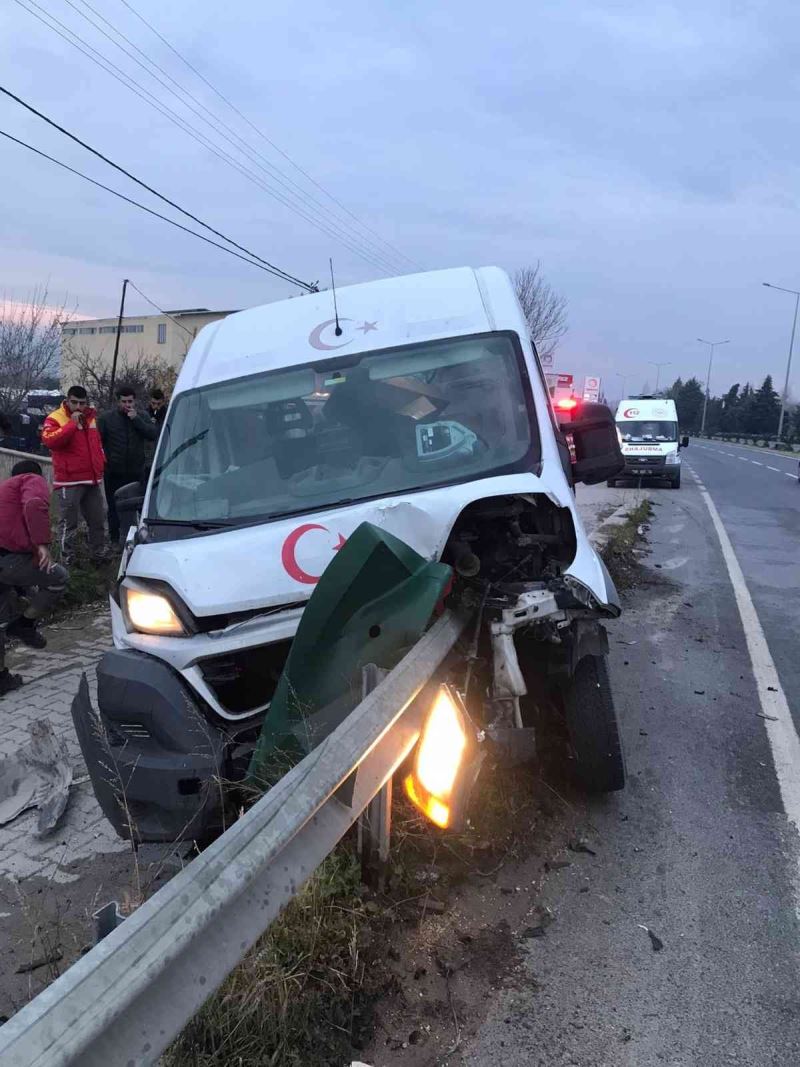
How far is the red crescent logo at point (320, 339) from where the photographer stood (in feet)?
14.5

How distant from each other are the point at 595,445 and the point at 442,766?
2413 mm

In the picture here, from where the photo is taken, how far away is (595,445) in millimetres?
4508

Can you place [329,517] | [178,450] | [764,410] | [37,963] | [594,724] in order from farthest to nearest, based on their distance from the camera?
[764,410]
[178,450]
[594,724]
[329,517]
[37,963]

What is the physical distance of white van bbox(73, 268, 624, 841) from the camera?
3.15 meters

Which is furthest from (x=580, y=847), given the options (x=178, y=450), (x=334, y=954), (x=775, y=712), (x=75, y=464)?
(x=75, y=464)

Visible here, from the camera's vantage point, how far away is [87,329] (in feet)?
149

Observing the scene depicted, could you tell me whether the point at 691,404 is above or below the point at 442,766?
below

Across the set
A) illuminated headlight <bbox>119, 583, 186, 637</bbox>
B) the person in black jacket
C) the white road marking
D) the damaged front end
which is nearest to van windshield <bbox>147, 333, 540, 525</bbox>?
the damaged front end

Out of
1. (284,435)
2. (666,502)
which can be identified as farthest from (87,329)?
(284,435)

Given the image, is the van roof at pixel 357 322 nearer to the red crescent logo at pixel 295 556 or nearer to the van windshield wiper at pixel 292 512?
the van windshield wiper at pixel 292 512

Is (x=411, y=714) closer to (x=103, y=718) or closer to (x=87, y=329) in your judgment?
(x=103, y=718)

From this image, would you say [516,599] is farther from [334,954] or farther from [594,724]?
[334,954]

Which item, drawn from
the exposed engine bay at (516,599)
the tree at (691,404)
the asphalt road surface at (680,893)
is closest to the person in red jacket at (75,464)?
the asphalt road surface at (680,893)

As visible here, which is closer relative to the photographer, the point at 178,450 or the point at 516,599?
the point at 516,599
